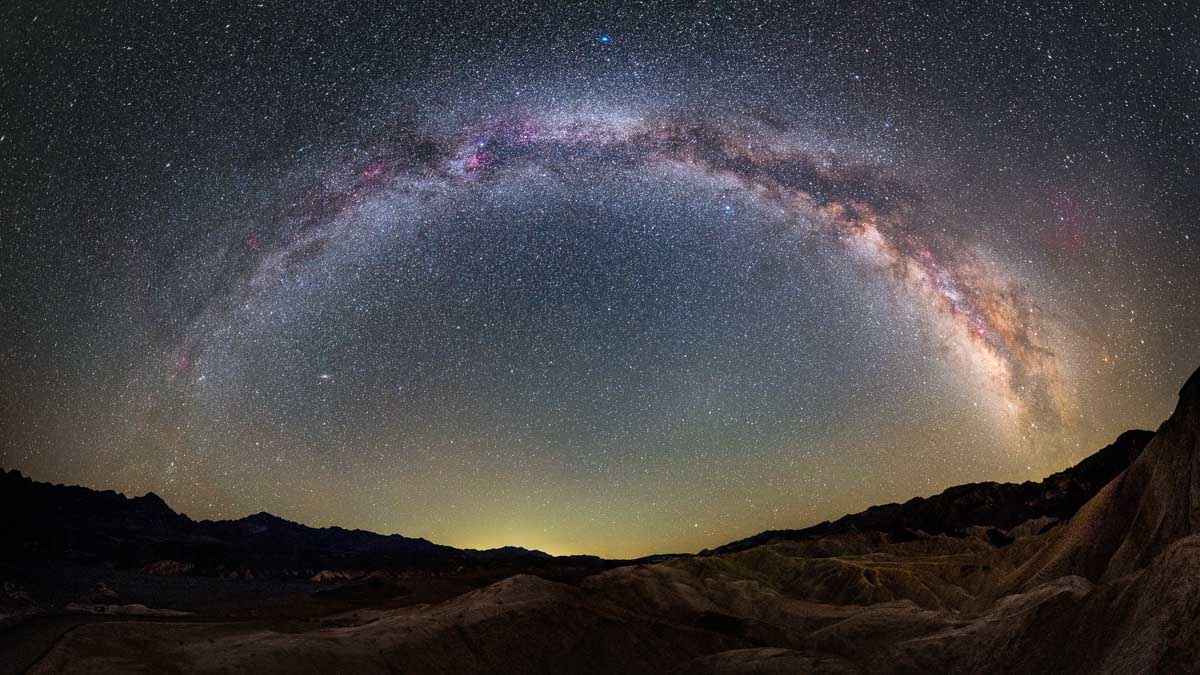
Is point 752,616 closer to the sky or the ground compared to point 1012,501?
closer to the ground

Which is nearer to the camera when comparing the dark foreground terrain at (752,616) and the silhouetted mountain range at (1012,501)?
the dark foreground terrain at (752,616)

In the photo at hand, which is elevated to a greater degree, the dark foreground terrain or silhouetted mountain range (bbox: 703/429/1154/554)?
silhouetted mountain range (bbox: 703/429/1154/554)

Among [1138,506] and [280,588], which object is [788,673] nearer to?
[1138,506]

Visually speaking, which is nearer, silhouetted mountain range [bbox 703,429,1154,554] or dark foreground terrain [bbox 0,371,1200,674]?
dark foreground terrain [bbox 0,371,1200,674]

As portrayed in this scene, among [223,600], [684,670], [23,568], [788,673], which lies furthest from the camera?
[23,568]

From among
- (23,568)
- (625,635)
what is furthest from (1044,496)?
(23,568)

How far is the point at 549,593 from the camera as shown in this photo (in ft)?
245

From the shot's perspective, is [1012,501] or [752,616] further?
[1012,501]

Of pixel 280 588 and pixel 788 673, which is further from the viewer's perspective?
pixel 280 588

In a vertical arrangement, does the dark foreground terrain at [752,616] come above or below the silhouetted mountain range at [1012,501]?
below

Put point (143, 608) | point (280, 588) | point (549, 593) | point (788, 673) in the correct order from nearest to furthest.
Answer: point (788, 673), point (549, 593), point (143, 608), point (280, 588)

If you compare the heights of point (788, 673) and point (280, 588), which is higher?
point (280, 588)

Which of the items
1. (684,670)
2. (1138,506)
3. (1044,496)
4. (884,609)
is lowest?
(684,670)

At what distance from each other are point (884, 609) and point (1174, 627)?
36829mm
